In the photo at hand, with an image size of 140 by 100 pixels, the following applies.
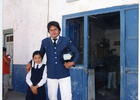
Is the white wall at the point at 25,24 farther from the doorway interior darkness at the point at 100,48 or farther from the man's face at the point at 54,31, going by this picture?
the man's face at the point at 54,31

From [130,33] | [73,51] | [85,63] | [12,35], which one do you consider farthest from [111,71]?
[73,51]

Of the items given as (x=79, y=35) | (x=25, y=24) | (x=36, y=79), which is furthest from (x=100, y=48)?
(x=36, y=79)

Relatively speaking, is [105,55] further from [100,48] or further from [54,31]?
[54,31]

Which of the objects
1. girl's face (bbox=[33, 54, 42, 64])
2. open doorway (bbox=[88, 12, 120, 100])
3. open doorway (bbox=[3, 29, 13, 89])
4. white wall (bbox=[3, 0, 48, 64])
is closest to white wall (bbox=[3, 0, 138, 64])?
white wall (bbox=[3, 0, 48, 64])

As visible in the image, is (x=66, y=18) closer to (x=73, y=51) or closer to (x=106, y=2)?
(x=106, y=2)

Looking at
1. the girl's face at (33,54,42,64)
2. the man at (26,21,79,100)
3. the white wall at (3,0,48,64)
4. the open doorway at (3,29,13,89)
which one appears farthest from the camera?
the open doorway at (3,29,13,89)

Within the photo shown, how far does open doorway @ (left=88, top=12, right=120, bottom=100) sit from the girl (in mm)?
2983

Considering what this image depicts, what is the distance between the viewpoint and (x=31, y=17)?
19.8 ft

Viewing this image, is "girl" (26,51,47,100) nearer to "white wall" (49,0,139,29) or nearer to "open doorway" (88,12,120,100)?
"white wall" (49,0,139,29)

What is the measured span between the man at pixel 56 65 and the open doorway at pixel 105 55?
308 centimetres

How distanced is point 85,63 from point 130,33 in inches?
53.5

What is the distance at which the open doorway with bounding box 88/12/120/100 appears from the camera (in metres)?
6.82

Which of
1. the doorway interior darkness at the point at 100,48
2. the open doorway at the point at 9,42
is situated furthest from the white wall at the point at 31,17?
the doorway interior darkness at the point at 100,48

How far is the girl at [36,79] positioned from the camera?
317 cm
